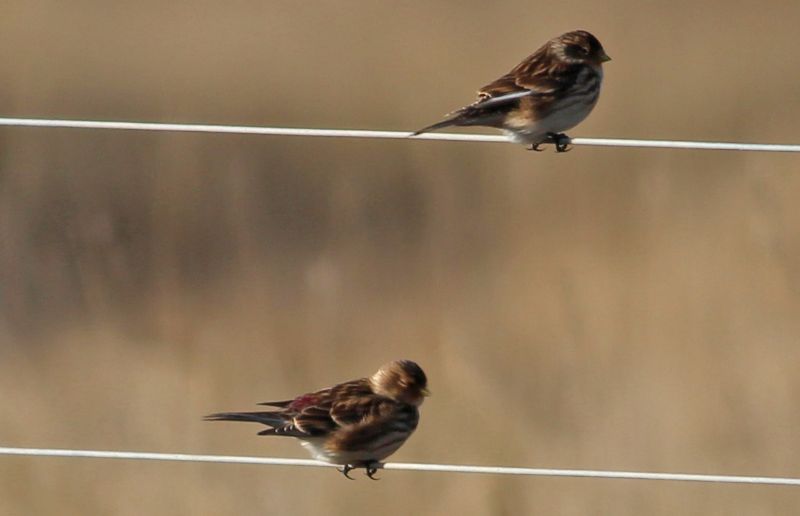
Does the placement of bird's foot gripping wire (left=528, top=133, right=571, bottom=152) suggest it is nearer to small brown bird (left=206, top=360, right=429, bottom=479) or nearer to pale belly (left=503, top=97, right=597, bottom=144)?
pale belly (left=503, top=97, right=597, bottom=144)

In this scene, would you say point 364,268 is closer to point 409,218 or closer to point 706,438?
point 409,218

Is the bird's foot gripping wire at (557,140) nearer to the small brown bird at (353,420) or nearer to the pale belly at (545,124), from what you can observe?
the pale belly at (545,124)

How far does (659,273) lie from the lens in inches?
432

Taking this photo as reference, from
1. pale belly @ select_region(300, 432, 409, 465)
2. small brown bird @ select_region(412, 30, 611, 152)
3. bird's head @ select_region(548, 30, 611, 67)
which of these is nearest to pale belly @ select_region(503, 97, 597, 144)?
small brown bird @ select_region(412, 30, 611, 152)

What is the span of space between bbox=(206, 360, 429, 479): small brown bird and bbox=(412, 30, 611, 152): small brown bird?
0.80 meters

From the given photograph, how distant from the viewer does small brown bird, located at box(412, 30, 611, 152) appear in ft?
18.8

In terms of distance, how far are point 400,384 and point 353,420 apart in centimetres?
25

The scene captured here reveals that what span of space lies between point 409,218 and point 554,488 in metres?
1.77

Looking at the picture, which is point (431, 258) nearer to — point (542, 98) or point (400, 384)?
point (400, 384)

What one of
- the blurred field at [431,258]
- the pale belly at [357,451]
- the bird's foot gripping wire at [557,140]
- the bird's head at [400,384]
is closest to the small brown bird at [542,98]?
the bird's foot gripping wire at [557,140]

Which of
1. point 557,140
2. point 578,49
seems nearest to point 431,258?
point 578,49

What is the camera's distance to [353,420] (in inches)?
228

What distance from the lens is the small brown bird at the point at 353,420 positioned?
18.7 ft

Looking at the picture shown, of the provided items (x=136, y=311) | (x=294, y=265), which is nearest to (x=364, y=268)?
(x=294, y=265)
